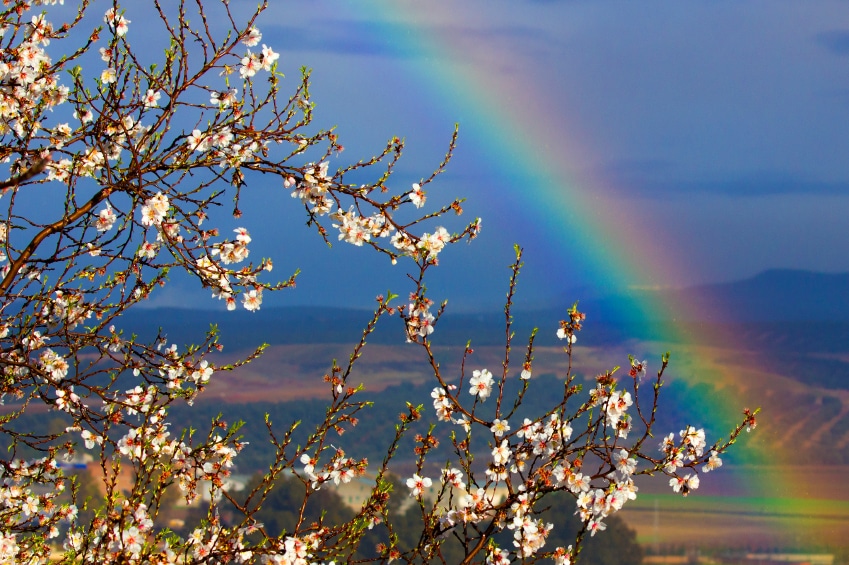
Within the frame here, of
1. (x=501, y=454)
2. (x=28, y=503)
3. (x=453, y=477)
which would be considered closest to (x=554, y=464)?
(x=501, y=454)

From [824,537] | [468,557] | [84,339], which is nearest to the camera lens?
[468,557]

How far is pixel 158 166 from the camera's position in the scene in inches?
203

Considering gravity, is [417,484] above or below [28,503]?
above

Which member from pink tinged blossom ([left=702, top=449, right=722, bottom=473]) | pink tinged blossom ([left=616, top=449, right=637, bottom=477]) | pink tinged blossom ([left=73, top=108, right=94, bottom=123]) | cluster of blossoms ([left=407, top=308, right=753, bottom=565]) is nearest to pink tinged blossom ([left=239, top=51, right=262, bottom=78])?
pink tinged blossom ([left=73, top=108, right=94, bottom=123])

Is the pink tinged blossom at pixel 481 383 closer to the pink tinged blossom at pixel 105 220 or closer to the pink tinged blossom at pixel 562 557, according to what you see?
the pink tinged blossom at pixel 562 557

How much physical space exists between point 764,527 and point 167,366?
111 metres

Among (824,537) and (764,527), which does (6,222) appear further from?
(764,527)

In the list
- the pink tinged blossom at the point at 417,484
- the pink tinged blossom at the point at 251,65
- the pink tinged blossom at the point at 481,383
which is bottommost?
the pink tinged blossom at the point at 417,484

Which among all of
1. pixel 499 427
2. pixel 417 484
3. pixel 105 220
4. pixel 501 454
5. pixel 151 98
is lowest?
pixel 417 484

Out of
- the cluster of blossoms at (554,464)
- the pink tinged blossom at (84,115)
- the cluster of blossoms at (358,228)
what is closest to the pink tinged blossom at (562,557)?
the cluster of blossoms at (554,464)

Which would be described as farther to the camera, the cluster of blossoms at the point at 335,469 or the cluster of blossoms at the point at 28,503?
the cluster of blossoms at the point at 28,503

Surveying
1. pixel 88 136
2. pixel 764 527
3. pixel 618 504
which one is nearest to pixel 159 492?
pixel 88 136

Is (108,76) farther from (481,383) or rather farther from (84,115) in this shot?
(481,383)

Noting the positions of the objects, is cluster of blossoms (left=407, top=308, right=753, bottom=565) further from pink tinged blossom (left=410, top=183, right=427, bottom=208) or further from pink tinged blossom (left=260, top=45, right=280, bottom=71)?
pink tinged blossom (left=260, top=45, right=280, bottom=71)
